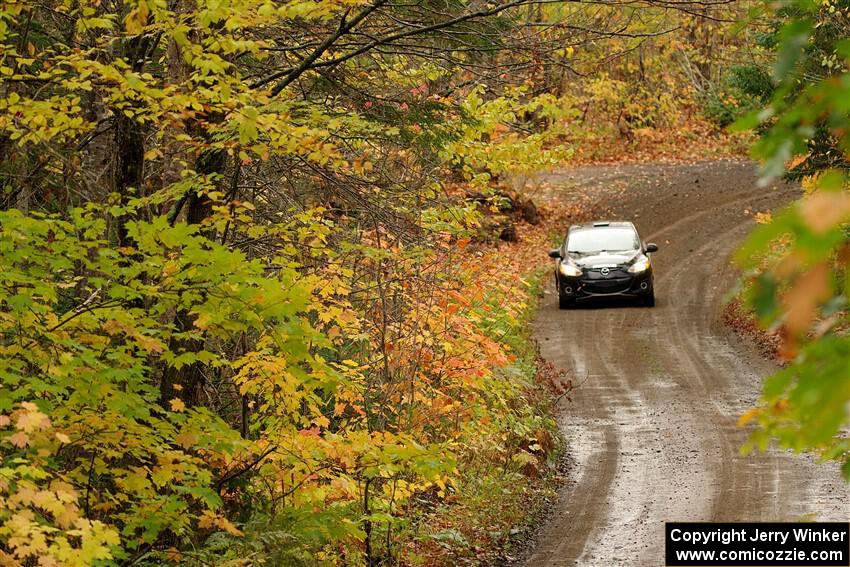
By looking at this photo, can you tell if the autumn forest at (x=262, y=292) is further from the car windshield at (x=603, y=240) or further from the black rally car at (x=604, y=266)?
the car windshield at (x=603, y=240)

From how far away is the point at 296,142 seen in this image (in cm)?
720

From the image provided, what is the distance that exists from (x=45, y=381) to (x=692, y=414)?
37.5ft

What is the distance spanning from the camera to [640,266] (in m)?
22.6

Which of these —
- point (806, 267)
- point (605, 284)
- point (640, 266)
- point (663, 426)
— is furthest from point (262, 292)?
point (640, 266)

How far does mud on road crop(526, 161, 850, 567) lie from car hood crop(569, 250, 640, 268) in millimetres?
1237

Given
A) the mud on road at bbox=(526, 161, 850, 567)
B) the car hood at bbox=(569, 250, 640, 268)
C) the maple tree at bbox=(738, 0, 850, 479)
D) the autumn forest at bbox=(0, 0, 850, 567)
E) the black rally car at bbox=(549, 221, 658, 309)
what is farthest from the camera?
the black rally car at bbox=(549, 221, 658, 309)

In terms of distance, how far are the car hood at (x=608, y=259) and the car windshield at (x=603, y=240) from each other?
0.65 ft

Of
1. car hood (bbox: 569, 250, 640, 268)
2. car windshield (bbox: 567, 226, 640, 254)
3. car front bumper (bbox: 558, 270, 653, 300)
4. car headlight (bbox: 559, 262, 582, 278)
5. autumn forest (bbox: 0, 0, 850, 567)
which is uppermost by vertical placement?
autumn forest (bbox: 0, 0, 850, 567)

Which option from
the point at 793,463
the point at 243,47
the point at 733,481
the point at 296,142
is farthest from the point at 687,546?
the point at 243,47

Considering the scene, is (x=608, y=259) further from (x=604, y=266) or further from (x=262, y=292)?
(x=262, y=292)

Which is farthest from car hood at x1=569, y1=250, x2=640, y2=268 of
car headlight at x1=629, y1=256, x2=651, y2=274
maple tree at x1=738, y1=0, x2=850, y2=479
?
maple tree at x1=738, y1=0, x2=850, y2=479

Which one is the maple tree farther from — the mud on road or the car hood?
the car hood

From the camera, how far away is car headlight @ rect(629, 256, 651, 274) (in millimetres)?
22547

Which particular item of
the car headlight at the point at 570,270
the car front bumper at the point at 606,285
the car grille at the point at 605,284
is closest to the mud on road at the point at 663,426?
the car front bumper at the point at 606,285
